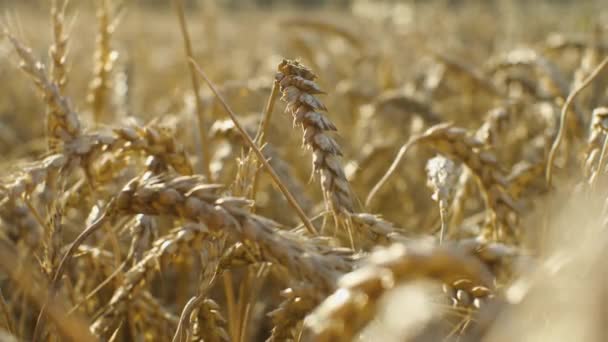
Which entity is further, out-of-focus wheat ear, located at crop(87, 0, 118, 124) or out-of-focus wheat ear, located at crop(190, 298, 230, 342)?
out-of-focus wheat ear, located at crop(87, 0, 118, 124)

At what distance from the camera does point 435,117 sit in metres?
2.23

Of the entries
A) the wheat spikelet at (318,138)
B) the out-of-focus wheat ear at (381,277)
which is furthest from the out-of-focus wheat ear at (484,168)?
the out-of-focus wheat ear at (381,277)

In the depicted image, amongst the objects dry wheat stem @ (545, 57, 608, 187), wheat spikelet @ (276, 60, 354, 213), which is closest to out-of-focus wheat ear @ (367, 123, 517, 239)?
dry wheat stem @ (545, 57, 608, 187)

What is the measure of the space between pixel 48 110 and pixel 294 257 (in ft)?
2.68

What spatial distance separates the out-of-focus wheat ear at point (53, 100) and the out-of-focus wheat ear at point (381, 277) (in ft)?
2.86

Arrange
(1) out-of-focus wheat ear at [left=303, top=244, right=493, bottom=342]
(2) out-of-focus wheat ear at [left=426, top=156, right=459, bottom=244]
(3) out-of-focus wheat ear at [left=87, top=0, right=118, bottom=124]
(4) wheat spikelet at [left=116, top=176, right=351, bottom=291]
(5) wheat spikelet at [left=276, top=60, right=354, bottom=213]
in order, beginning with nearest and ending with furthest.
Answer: (1) out-of-focus wheat ear at [left=303, top=244, right=493, bottom=342], (4) wheat spikelet at [left=116, top=176, right=351, bottom=291], (5) wheat spikelet at [left=276, top=60, right=354, bottom=213], (2) out-of-focus wheat ear at [left=426, top=156, right=459, bottom=244], (3) out-of-focus wheat ear at [left=87, top=0, right=118, bottom=124]

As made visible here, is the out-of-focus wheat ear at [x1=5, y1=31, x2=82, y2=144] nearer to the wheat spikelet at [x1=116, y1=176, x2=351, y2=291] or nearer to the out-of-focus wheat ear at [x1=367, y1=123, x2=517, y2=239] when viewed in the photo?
the wheat spikelet at [x1=116, y1=176, x2=351, y2=291]

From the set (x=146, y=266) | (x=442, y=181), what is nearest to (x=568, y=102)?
(x=442, y=181)

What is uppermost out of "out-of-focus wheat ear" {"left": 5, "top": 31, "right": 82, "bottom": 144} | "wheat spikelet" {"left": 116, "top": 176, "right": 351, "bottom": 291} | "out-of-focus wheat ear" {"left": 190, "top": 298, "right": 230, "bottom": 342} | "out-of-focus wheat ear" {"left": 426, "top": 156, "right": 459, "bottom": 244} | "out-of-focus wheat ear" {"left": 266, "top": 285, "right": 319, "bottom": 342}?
"out-of-focus wheat ear" {"left": 5, "top": 31, "right": 82, "bottom": 144}

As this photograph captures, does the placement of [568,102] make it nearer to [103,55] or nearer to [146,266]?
[146,266]

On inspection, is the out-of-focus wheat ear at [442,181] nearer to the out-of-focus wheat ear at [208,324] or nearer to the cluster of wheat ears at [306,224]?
the cluster of wheat ears at [306,224]

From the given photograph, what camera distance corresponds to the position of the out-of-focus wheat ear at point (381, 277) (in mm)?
548

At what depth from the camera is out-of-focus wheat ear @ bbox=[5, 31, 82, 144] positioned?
1.29m

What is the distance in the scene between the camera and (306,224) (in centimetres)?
107
